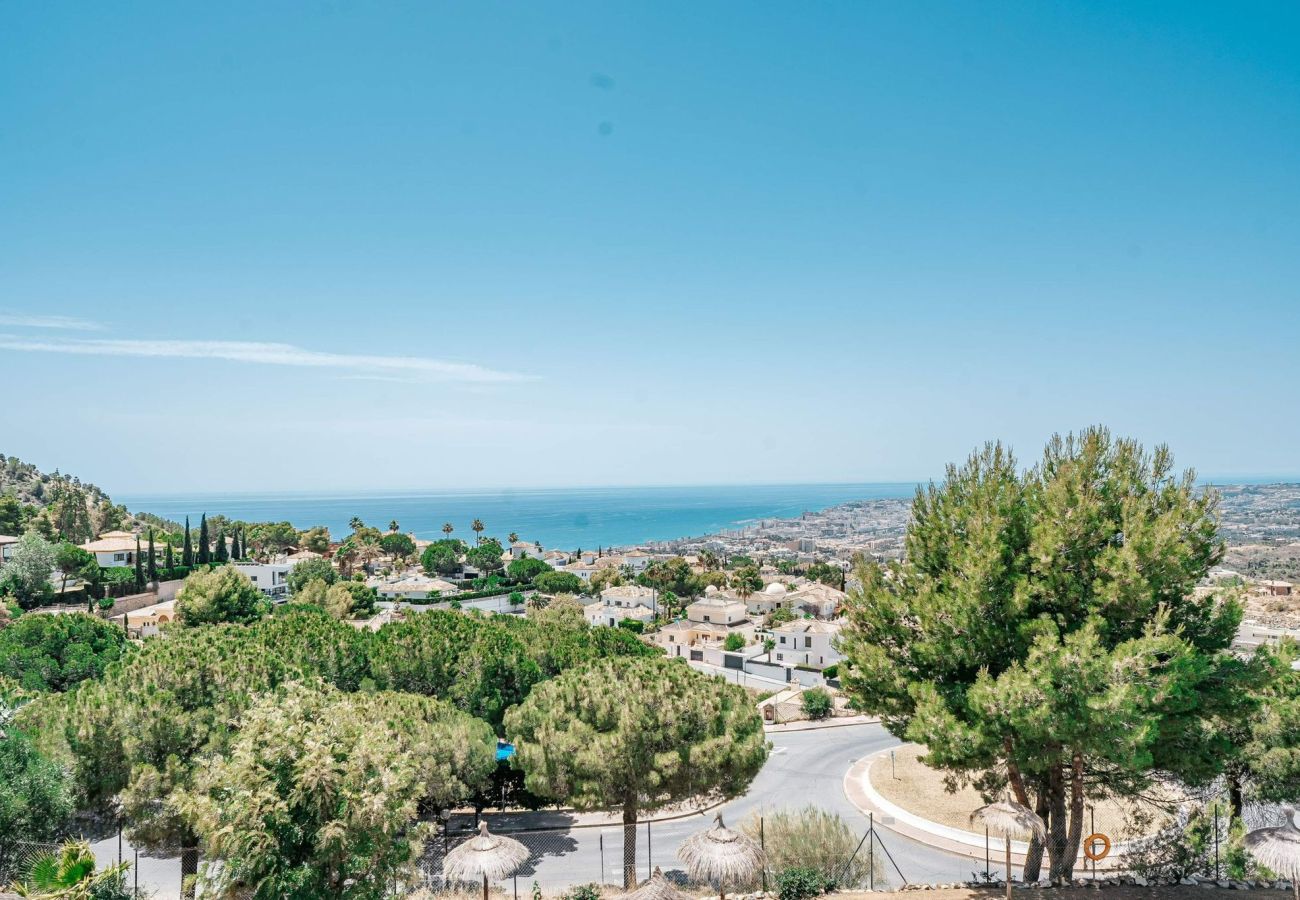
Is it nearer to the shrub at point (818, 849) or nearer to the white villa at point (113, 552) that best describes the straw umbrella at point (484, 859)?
the shrub at point (818, 849)

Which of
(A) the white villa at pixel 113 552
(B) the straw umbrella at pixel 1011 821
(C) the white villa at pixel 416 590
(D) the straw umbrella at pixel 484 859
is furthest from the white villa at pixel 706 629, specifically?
(A) the white villa at pixel 113 552

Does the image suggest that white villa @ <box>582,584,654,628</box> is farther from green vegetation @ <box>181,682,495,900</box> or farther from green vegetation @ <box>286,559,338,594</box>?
green vegetation @ <box>181,682,495,900</box>

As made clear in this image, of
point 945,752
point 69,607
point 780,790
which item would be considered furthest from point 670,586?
point 945,752

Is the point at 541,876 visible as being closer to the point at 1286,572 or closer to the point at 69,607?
the point at 69,607

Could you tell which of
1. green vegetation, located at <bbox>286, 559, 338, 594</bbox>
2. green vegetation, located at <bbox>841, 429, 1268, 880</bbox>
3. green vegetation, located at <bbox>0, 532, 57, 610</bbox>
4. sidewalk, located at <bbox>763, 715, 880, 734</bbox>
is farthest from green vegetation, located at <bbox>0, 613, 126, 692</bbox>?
green vegetation, located at <bbox>286, 559, 338, 594</bbox>

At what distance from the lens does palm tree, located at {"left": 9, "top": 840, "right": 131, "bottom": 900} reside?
10.1m

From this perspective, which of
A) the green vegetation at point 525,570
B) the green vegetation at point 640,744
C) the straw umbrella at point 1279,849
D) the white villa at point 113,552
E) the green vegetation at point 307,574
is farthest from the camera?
the green vegetation at point 525,570

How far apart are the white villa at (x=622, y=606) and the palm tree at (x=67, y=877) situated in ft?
218

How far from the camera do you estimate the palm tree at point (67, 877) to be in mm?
10133

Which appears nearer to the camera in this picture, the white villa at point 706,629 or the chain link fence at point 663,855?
the chain link fence at point 663,855

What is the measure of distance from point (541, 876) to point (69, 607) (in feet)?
174

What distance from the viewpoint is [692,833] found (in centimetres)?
2228

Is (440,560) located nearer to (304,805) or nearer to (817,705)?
(817,705)

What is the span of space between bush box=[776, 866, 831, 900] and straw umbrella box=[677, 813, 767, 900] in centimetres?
70
